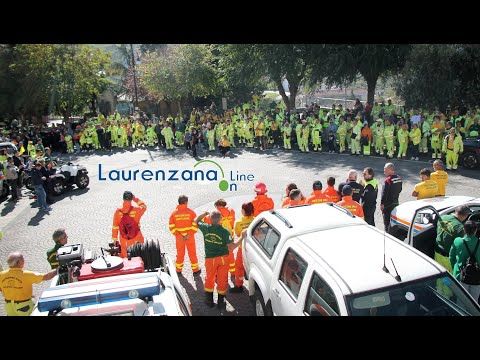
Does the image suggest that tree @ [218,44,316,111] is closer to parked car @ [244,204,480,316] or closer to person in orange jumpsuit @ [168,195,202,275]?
person in orange jumpsuit @ [168,195,202,275]

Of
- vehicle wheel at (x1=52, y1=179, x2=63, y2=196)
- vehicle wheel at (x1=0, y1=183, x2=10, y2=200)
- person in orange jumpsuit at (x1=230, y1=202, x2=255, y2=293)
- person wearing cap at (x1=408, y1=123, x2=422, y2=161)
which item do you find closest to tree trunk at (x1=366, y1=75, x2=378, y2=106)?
person wearing cap at (x1=408, y1=123, x2=422, y2=161)

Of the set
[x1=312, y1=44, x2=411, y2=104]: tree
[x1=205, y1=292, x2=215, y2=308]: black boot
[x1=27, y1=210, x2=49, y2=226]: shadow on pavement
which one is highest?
[x1=312, y1=44, x2=411, y2=104]: tree

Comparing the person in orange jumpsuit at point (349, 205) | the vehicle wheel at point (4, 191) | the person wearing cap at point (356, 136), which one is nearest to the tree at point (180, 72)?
the person wearing cap at point (356, 136)

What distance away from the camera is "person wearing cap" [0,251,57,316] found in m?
5.71

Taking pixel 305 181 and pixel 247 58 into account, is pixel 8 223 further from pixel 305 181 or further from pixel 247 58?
pixel 247 58

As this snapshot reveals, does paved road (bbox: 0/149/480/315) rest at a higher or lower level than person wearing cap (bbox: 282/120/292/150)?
lower

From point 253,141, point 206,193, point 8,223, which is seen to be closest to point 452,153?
point 206,193

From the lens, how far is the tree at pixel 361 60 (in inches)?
906

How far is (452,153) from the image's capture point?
15.1 meters

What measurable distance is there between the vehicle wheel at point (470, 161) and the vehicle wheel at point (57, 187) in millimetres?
14149

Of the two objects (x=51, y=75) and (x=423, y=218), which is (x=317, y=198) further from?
(x=51, y=75)

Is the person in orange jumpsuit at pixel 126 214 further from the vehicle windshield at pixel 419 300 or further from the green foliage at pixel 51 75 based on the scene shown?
the green foliage at pixel 51 75

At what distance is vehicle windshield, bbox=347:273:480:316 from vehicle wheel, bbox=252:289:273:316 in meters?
1.70
